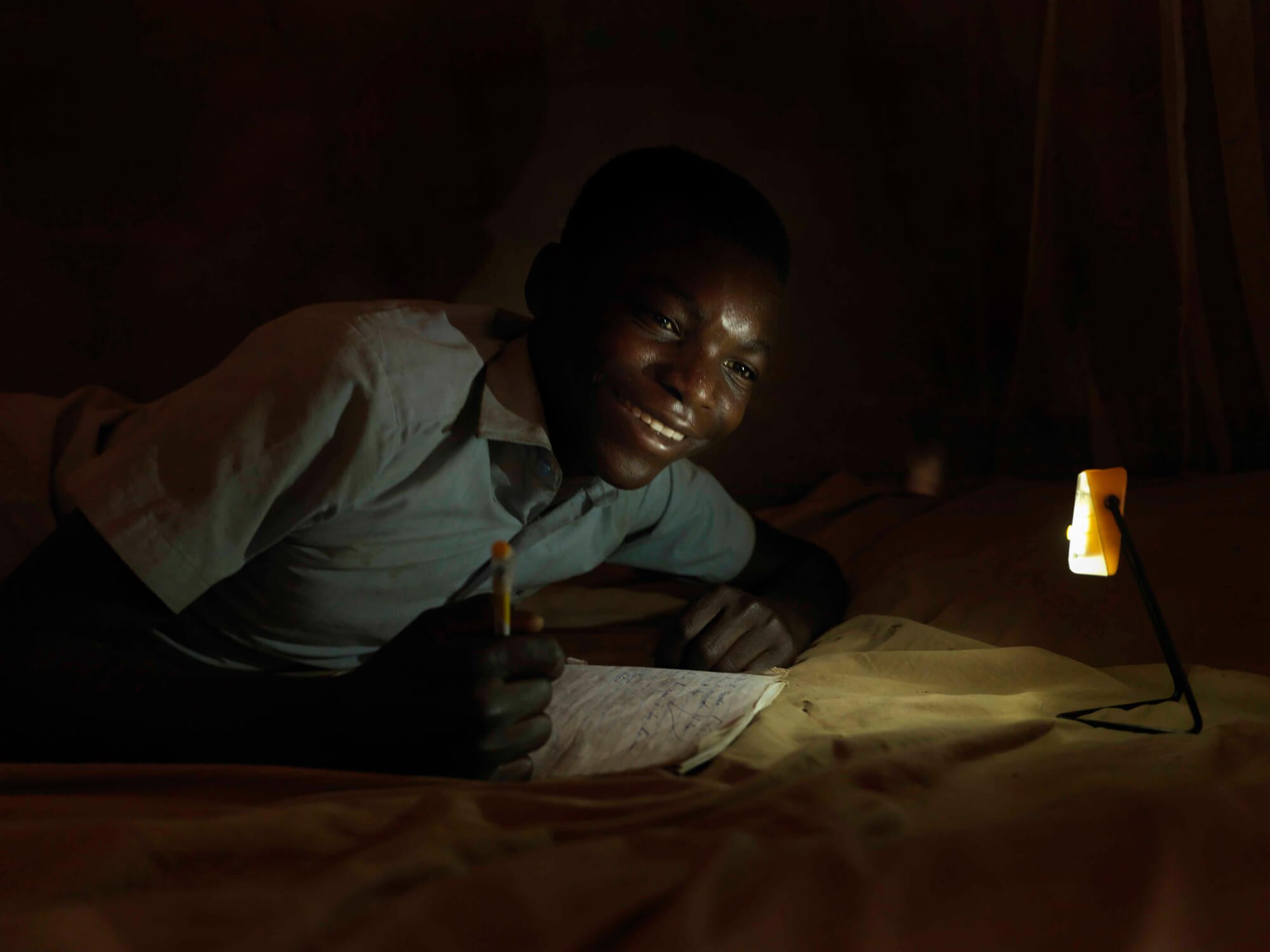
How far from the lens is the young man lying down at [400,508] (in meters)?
0.66

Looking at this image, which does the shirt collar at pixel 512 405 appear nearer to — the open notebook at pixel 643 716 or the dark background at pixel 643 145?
the open notebook at pixel 643 716

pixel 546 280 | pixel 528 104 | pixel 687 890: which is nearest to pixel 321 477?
pixel 546 280

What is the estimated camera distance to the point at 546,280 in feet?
3.19

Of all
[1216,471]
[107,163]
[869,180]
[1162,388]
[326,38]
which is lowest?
[1216,471]

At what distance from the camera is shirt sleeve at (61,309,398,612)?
0.70 m

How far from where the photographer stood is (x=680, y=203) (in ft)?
2.99

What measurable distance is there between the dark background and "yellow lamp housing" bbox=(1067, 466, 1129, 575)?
2.06 ft

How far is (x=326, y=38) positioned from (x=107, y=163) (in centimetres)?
39

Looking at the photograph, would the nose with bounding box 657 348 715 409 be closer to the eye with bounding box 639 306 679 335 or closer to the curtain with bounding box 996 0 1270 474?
the eye with bounding box 639 306 679 335

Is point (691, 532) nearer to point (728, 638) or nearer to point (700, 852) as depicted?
point (728, 638)

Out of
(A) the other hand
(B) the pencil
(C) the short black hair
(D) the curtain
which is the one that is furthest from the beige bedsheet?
(D) the curtain

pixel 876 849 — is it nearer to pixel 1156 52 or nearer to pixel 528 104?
pixel 1156 52

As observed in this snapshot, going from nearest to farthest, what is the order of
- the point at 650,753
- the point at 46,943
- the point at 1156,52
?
the point at 46,943, the point at 650,753, the point at 1156,52

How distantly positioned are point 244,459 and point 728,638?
0.56m
